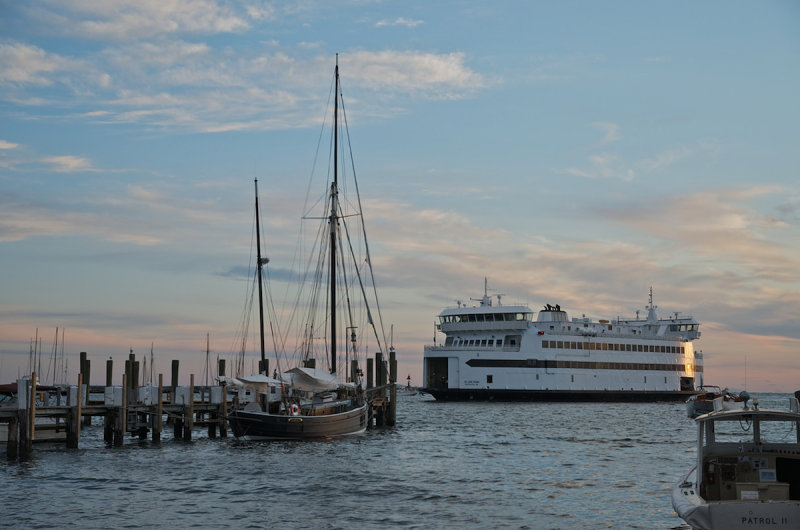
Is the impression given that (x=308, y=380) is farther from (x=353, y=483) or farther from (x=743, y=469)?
(x=743, y=469)

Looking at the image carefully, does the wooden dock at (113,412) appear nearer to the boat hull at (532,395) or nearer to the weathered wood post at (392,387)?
the weathered wood post at (392,387)

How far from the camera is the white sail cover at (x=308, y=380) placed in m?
46.1

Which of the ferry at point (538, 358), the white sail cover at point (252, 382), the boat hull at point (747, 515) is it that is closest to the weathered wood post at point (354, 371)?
the white sail cover at point (252, 382)

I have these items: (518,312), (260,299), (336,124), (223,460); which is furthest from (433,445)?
(518,312)

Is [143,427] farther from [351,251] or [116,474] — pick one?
[351,251]

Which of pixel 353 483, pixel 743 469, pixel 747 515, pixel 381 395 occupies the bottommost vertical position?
pixel 353 483

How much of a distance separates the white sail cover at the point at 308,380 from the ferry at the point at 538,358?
48.9 metres

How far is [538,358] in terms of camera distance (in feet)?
312

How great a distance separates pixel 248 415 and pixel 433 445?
32.7ft

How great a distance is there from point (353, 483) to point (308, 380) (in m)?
16.4

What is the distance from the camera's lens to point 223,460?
119 ft

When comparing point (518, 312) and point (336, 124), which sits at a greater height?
point (336, 124)

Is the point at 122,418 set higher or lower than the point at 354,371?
lower

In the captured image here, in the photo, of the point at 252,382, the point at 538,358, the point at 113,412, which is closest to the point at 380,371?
the point at 252,382
